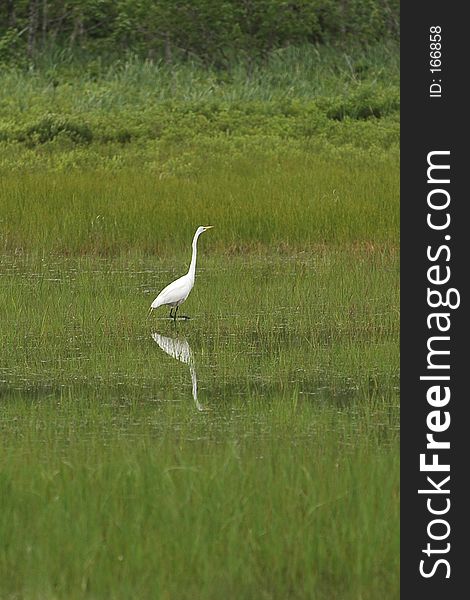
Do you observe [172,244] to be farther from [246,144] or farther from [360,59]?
[360,59]

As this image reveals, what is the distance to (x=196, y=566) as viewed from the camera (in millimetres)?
4605

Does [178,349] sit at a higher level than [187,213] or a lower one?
lower

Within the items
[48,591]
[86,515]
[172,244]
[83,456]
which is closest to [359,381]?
[83,456]

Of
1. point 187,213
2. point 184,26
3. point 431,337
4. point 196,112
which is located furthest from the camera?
point 184,26

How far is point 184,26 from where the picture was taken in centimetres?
2197

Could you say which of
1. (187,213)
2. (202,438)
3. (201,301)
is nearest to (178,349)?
(201,301)

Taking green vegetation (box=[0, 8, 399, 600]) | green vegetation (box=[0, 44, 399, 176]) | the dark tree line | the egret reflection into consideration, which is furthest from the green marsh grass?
the dark tree line

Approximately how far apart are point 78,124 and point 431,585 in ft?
40.2

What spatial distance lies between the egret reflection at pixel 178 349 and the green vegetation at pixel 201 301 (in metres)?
0.05

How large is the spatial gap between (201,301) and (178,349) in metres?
1.64

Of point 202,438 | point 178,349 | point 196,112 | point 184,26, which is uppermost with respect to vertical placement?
point 184,26

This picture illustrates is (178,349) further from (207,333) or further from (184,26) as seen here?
(184,26)

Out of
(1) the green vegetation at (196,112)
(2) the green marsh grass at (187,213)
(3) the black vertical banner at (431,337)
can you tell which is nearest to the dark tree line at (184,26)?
(1) the green vegetation at (196,112)

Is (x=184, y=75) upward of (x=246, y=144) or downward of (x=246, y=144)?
upward
